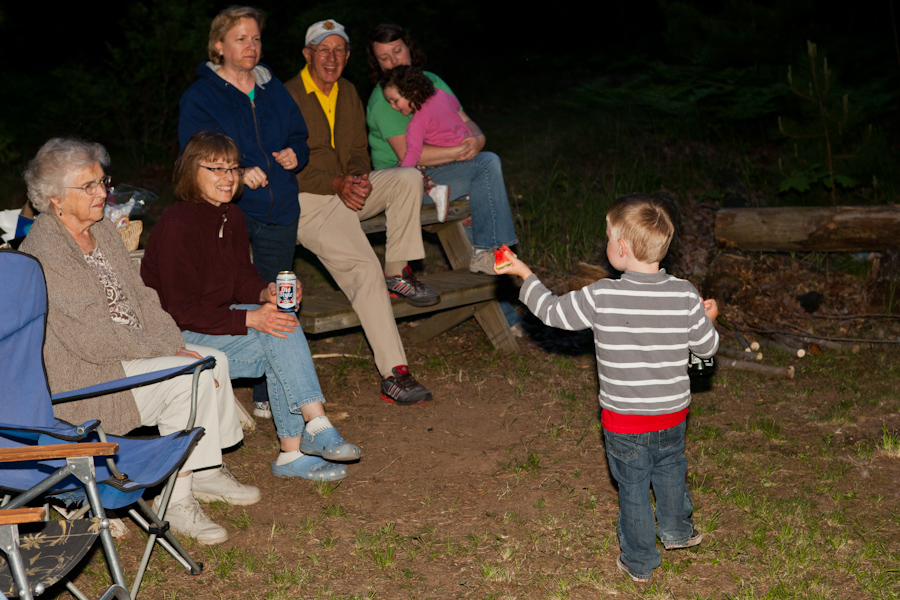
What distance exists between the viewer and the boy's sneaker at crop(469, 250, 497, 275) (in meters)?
5.80

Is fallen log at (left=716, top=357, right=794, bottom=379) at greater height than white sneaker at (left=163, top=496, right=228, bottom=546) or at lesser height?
lesser

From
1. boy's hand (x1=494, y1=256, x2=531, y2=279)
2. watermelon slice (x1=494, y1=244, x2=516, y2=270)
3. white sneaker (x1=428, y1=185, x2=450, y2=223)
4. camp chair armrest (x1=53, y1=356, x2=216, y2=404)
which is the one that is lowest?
camp chair armrest (x1=53, y1=356, x2=216, y2=404)

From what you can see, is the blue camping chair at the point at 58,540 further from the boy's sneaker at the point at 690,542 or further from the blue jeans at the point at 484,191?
the blue jeans at the point at 484,191

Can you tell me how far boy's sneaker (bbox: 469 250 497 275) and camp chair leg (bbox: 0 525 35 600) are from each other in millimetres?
3822

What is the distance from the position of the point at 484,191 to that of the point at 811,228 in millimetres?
2899

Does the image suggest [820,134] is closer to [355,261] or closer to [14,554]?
[355,261]

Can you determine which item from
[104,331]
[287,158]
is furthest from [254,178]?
[104,331]

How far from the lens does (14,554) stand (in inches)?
92.0

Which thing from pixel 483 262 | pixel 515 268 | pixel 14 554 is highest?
pixel 515 268

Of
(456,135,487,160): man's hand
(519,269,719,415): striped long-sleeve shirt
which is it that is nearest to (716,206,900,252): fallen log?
(456,135,487,160): man's hand

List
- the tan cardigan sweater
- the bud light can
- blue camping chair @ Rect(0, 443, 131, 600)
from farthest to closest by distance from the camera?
the bud light can
the tan cardigan sweater
blue camping chair @ Rect(0, 443, 131, 600)

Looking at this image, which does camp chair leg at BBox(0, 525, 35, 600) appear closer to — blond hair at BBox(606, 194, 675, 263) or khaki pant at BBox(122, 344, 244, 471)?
khaki pant at BBox(122, 344, 244, 471)

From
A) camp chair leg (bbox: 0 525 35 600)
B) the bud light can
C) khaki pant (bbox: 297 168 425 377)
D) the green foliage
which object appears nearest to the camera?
camp chair leg (bbox: 0 525 35 600)

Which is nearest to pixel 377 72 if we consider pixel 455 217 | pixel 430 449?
pixel 455 217
